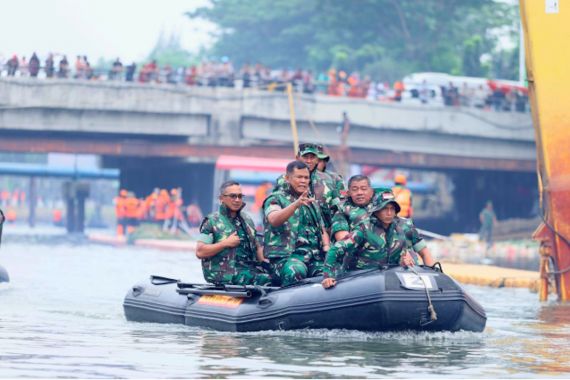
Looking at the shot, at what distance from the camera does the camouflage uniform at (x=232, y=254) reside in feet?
54.6

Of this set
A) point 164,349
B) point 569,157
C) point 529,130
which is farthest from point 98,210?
point 164,349

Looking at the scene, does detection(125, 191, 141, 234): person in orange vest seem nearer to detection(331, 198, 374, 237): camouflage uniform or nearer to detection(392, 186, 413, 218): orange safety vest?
detection(392, 186, 413, 218): orange safety vest

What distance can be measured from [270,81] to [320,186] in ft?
126

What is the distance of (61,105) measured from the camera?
51062 mm

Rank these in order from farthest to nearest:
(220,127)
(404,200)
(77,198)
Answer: (77,198), (220,127), (404,200)

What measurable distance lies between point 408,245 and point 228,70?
4109 cm

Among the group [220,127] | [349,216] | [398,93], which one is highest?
[398,93]

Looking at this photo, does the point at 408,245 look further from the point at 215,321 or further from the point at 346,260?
the point at 215,321

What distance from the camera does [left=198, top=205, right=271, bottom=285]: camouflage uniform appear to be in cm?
1666

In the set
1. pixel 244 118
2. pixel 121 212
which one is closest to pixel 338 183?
pixel 244 118

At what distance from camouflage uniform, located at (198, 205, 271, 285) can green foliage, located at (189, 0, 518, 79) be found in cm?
6340

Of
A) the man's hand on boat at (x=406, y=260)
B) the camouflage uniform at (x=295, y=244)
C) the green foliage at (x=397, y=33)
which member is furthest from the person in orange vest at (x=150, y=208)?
the man's hand on boat at (x=406, y=260)

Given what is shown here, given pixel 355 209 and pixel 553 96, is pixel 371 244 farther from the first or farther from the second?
pixel 553 96

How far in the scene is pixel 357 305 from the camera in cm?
1555
